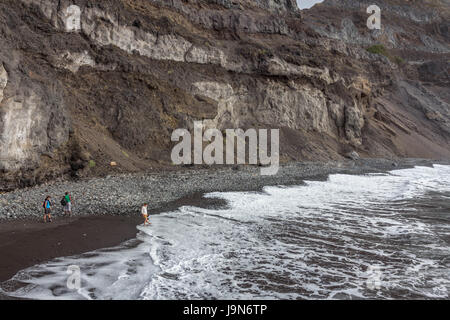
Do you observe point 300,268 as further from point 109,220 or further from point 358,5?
point 358,5

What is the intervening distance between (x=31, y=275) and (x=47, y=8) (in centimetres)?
2214

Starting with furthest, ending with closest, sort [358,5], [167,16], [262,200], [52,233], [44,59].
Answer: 1. [358,5]
2. [167,16]
3. [44,59]
4. [262,200]
5. [52,233]

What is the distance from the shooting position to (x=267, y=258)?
29.8ft

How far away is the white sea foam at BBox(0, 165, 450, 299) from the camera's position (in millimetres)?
7113

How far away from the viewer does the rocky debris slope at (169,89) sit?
16.3m

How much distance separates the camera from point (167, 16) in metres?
32.9

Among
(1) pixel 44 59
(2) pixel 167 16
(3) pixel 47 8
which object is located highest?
(2) pixel 167 16

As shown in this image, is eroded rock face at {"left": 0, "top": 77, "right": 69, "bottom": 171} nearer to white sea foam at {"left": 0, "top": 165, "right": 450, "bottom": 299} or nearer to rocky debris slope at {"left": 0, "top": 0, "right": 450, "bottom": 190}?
rocky debris slope at {"left": 0, "top": 0, "right": 450, "bottom": 190}

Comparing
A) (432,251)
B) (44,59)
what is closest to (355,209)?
(432,251)

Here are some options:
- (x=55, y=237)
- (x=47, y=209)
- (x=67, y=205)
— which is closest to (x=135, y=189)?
(x=67, y=205)

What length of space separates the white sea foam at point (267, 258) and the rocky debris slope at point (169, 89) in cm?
804

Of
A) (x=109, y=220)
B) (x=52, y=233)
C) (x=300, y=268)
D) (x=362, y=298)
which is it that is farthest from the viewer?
(x=109, y=220)

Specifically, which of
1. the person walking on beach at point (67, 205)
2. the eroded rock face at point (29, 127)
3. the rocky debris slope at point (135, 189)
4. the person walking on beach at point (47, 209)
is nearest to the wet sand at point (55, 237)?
the person walking on beach at point (47, 209)

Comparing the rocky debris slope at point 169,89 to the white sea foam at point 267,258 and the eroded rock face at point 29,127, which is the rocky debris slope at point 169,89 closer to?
the eroded rock face at point 29,127
